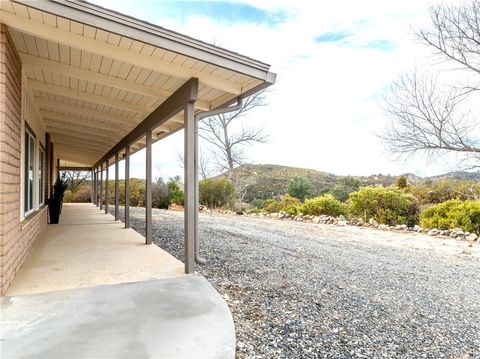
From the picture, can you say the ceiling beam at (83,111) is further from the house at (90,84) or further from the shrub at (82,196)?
the shrub at (82,196)

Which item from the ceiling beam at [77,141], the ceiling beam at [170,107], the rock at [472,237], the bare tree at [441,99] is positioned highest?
the bare tree at [441,99]

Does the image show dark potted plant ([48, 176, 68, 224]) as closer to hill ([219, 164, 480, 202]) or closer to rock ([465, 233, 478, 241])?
rock ([465, 233, 478, 241])

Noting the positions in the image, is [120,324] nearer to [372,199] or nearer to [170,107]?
[170,107]

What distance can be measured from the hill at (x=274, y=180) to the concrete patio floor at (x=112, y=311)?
15966 mm

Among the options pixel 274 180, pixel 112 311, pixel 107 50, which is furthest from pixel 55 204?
pixel 274 180

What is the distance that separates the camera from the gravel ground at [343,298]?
280cm

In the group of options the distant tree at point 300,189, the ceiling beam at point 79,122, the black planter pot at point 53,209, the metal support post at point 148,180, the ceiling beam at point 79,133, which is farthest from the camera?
the distant tree at point 300,189

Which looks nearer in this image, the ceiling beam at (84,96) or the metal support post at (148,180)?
the ceiling beam at (84,96)

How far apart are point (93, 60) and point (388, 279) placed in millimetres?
4919

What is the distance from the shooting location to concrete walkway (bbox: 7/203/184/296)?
3.78 metres

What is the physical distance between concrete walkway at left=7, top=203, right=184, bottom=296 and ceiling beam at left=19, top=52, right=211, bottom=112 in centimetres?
245

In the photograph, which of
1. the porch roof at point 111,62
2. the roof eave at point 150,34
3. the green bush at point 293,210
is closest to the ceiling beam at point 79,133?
the porch roof at point 111,62

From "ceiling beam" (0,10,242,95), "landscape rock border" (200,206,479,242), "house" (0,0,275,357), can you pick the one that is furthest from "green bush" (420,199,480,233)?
"ceiling beam" (0,10,242,95)

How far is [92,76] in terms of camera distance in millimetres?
4480
